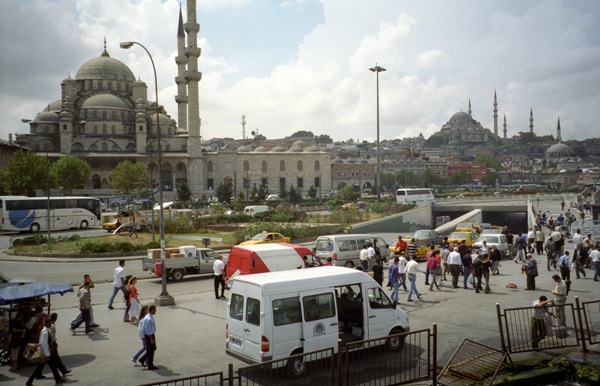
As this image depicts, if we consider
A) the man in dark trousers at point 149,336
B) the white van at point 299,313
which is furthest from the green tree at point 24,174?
the white van at point 299,313

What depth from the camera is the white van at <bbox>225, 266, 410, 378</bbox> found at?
841 centimetres

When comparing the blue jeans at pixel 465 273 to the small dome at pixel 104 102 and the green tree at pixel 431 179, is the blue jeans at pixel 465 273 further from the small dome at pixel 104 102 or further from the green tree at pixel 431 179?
the green tree at pixel 431 179

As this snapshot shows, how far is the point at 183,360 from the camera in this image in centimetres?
978

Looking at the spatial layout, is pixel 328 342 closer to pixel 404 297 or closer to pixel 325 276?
pixel 325 276

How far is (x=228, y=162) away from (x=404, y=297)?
71.4 meters

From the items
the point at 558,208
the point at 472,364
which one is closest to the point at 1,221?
the point at 472,364

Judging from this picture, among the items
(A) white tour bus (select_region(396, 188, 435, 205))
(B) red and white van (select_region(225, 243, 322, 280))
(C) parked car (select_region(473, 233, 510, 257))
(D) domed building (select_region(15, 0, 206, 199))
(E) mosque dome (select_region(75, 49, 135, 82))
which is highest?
(E) mosque dome (select_region(75, 49, 135, 82))

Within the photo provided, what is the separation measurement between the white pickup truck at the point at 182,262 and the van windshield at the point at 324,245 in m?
3.81

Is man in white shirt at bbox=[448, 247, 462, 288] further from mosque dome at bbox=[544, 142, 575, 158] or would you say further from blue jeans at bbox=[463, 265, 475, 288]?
mosque dome at bbox=[544, 142, 575, 158]

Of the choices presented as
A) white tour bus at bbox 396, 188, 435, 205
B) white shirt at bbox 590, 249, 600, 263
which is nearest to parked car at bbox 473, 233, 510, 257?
white shirt at bbox 590, 249, 600, 263

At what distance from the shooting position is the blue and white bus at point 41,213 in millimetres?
34062

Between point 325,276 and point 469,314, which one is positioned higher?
point 325,276

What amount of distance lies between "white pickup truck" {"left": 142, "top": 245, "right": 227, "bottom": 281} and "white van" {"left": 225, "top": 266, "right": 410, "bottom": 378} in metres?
10.1

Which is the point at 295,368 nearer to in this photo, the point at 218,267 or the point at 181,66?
the point at 218,267
